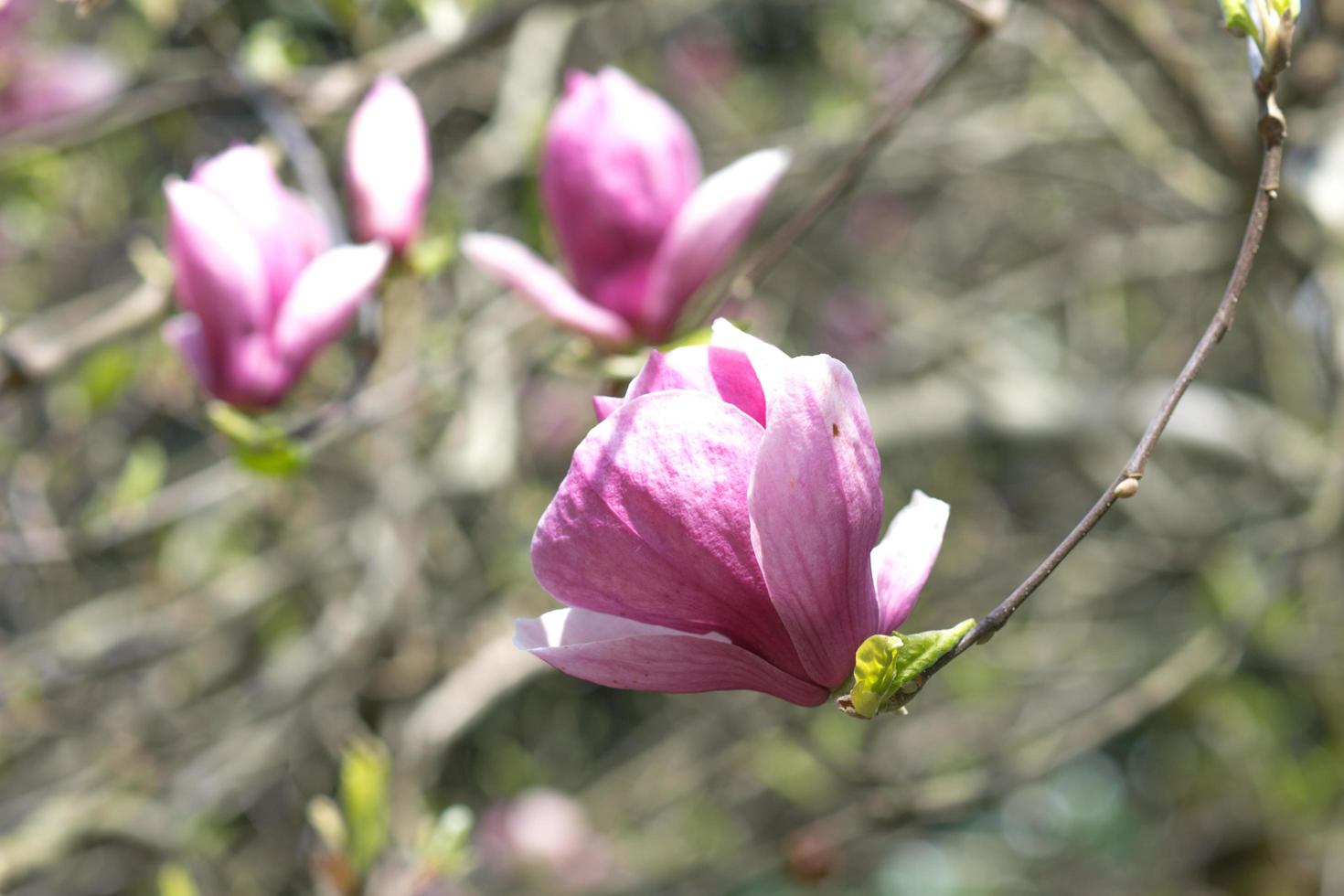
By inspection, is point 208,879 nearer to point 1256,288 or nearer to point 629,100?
point 629,100

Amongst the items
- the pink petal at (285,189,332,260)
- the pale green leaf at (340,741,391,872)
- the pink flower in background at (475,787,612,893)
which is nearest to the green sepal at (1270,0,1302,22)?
the pink petal at (285,189,332,260)

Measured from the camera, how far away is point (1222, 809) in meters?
2.60

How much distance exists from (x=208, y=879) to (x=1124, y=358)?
2.08 metres

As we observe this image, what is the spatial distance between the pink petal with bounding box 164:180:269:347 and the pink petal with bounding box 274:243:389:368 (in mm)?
25

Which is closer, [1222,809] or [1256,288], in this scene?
[1256,288]

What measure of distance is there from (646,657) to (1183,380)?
23 centimetres

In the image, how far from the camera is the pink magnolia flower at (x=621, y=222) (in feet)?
2.41

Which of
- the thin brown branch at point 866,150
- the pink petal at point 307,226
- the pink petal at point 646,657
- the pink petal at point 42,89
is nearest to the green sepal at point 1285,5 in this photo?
the thin brown branch at point 866,150

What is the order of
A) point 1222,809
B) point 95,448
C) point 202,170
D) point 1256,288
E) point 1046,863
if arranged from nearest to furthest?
1. point 202,170
2. point 1256,288
3. point 95,448
4. point 1046,863
5. point 1222,809

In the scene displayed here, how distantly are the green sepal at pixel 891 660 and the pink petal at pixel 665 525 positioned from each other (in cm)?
5

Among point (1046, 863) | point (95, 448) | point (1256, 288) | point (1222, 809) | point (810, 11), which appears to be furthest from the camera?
point (810, 11)

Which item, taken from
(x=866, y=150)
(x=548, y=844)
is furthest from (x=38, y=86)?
(x=548, y=844)

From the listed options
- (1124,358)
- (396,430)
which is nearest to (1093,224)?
(1124,358)

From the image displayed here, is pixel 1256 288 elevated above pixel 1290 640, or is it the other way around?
pixel 1256 288
